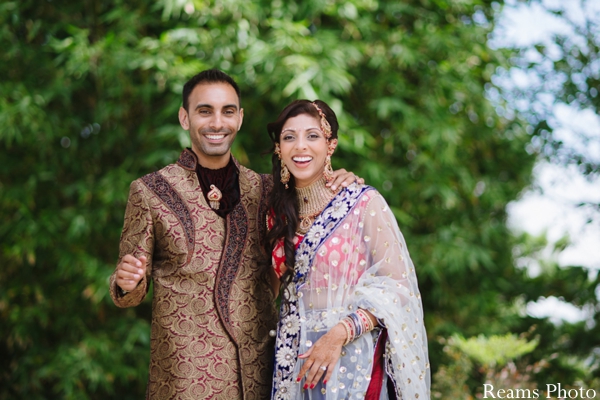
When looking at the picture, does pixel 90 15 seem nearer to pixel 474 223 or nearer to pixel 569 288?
pixel 474 223

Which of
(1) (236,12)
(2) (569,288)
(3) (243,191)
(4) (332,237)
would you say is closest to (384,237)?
(4) (332,237)

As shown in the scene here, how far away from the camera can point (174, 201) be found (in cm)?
224

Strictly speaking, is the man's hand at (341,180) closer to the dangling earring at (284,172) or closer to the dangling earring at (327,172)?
the dangling earring at (327,172)

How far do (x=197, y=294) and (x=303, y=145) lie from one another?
0.58 metres

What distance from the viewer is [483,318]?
16.9 ft

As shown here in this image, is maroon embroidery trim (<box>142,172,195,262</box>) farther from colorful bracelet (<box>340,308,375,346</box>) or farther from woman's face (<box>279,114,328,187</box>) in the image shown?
colorful bracelet (<box>340,308,375,346</box>)

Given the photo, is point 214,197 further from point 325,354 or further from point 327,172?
point 325,354

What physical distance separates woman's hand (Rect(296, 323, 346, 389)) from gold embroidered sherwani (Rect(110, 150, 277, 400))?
10.6 inches

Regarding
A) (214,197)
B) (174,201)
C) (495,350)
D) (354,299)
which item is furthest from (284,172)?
(495,350)

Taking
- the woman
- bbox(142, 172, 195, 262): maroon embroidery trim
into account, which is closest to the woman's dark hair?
the woman

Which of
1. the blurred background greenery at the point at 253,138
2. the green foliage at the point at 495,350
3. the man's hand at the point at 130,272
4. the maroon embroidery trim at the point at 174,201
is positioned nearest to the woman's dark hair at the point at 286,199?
the maroon embroidery trim at the point at 174,201

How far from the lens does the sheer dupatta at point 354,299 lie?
6.70ft

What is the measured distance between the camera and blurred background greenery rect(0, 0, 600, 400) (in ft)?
13.1

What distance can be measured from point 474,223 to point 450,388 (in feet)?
5.06
